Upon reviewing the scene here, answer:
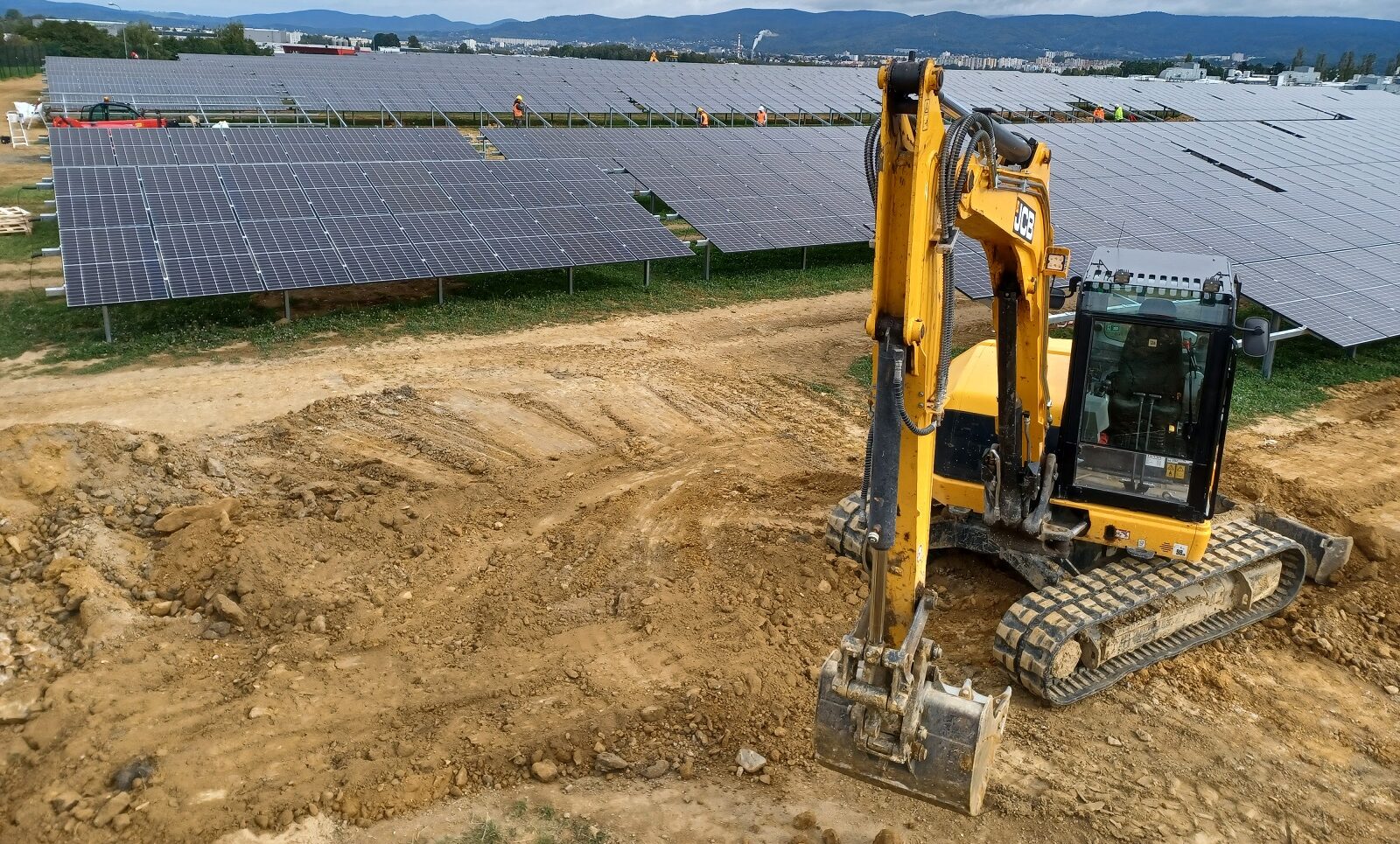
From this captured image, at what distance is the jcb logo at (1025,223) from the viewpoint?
6.65m

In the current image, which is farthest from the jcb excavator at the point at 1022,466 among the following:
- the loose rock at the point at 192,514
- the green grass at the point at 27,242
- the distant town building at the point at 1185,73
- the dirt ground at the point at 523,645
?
the distant town building at the point at 1185,73

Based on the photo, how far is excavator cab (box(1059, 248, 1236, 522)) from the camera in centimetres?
748

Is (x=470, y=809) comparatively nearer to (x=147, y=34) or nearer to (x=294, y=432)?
(x=294, y=432)

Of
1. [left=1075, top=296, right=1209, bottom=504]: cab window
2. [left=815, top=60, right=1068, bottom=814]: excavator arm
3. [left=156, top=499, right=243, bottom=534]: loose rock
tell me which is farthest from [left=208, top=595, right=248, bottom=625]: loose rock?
[left=1075, top=296, right=1209, bottom=504]: cab window

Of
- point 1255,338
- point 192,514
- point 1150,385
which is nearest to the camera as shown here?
point 1255,338

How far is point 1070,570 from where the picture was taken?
28.6 ft

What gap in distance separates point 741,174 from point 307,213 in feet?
34.2

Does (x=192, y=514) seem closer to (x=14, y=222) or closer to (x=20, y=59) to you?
(x=14, y=222)

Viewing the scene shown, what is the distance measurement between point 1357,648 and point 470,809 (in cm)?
770

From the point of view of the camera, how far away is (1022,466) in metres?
8.09

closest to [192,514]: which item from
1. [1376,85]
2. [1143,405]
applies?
[1143,405]

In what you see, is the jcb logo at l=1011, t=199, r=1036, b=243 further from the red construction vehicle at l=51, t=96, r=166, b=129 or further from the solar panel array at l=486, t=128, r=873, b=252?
the red construction vehicle at l=51, t=96, r=166, b=129

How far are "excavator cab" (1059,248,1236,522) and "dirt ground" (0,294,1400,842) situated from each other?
163 cm

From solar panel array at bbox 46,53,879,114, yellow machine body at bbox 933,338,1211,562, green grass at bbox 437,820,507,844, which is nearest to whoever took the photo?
green grass at bbox 437,820,507,844
